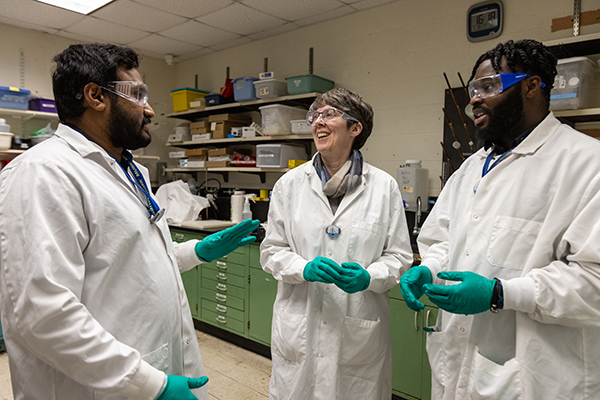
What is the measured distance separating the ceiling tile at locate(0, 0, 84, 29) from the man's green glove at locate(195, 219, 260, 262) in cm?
318

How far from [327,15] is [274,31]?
26.0 inches

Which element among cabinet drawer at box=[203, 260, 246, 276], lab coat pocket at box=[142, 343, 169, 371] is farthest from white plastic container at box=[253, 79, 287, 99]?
lab coat pocket at box=[142, 343, 169, 371]

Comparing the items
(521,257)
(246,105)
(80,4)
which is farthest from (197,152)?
(521,257)

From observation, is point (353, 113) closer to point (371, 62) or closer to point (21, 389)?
point (21, 389)

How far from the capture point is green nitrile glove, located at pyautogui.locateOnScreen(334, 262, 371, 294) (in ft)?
4.96

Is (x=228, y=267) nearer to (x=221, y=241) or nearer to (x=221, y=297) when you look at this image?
(x=221, y=297)

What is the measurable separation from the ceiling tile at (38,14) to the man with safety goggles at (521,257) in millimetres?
3689

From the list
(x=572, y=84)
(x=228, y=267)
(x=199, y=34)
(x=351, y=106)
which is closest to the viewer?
(x=351, y=106)

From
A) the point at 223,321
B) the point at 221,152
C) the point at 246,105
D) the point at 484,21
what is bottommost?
the point at 223,321

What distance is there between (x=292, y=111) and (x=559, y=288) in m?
2.89

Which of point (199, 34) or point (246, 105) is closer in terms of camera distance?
point (246, 105)

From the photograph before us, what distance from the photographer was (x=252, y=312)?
335 cm

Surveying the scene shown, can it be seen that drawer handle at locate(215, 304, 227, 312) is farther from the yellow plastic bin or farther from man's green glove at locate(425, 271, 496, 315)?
man's green glove at locate(425, 271, 496, 315)

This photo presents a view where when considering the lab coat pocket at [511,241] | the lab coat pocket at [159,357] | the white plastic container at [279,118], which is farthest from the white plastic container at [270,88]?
the lab coat pocket at [159,357]
